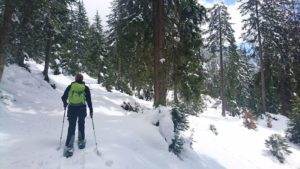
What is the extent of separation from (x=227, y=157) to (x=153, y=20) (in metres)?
7.73

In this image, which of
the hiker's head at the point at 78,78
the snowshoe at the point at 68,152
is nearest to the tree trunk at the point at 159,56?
the hiker's head at the point at 78,78

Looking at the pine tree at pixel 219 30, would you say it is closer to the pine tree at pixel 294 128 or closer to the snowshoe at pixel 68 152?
the pine tree at pixel 294 128

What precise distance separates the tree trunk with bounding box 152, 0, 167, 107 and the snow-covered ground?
1.01 meters

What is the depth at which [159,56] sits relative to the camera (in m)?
15.0

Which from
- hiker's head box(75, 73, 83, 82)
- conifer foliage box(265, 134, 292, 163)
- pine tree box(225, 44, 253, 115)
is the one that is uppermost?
pine tree box(225, 44, 253, 115)

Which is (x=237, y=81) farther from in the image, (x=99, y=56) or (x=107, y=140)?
(x=107, y=140)

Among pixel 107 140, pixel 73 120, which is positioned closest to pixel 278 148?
pixel 107 140

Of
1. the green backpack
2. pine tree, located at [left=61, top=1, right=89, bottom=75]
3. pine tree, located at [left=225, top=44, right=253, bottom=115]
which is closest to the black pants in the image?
the green backpack

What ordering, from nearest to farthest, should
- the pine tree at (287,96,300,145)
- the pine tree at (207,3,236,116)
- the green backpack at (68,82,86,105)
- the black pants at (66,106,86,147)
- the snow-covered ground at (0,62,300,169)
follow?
the snow-covered ground at (0,62,300,169), the black pants at (66,106,86,147), the green backpack at (68,82,86,105), the pine tree at (287,96,300,145), the pine tree at (207,3,236,116)

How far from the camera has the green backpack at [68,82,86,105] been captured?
9.59 m

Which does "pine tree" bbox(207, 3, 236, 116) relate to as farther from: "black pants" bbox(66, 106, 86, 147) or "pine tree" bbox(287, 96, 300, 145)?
"black pants" bbox(66, 106, 86, 147)

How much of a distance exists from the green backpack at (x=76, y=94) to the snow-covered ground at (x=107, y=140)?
4.41 ft

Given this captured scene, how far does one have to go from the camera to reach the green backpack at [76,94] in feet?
31.5

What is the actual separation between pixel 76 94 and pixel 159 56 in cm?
616
